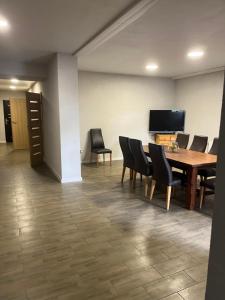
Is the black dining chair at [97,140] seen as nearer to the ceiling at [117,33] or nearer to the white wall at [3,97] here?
the ceiling at [117,33]

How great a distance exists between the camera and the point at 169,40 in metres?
3.39

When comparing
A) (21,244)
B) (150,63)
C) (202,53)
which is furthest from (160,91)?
(21,244)

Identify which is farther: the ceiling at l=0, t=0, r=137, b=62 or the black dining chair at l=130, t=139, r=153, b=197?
the black dining chair at l=130, t=139, r=153, b=197

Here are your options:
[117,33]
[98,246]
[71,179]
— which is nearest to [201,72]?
[117,33]

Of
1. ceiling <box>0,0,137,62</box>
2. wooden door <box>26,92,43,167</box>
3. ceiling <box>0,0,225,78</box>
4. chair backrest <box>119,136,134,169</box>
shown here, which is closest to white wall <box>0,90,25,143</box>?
wooden door <box>26,92,43,167</box>

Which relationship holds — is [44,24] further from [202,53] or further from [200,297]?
[200,297]

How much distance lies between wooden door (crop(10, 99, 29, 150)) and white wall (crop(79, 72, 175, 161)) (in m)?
3.74

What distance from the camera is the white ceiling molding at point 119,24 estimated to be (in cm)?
224

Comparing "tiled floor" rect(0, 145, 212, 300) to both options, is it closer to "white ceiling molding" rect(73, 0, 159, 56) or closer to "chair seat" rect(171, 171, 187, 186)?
"chair seat" rect(171, 171, 187, 186)

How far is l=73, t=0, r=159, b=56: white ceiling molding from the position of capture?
2.24 meters

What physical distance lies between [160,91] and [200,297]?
6155 mm

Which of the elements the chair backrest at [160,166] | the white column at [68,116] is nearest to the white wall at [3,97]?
the white column at [68,116]

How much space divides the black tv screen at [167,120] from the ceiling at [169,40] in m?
1.50

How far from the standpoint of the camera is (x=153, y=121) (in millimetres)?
6988
